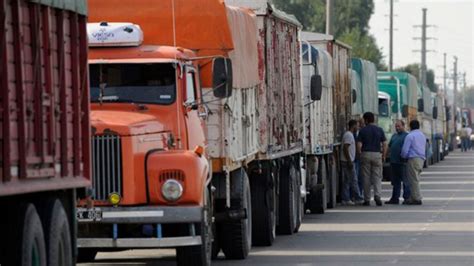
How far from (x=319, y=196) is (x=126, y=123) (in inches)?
564

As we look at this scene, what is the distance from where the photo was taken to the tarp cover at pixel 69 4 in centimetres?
1403

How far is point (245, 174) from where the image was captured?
21.9 metres

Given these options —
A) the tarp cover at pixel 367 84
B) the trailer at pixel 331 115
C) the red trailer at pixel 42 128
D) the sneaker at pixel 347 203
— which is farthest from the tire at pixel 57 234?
the tarp cover at pixel 367 84

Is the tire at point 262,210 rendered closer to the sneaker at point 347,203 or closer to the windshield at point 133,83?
the windshield at point 133,83

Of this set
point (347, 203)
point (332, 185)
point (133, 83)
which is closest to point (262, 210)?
point (133, 83)

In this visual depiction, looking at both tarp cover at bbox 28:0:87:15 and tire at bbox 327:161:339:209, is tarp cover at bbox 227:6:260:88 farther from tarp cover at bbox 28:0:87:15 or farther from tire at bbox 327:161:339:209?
tire at bbox 327:161:339:209

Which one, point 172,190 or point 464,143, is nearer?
point 172,190

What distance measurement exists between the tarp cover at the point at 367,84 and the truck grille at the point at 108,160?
2587cm

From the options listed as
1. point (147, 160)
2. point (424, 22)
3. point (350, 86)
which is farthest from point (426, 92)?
point (147, 160)

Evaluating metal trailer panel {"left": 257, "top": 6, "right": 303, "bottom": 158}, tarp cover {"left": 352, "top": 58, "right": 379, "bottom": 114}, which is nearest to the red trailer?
metal trailer panel {"left": 257, "top": 6, "right": 303, "bottom": 158}

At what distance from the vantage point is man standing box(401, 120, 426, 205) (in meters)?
35.8

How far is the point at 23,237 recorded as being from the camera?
1343 centimetres

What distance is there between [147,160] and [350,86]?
22878 mm

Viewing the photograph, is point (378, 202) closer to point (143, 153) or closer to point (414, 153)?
point (414, 153)
